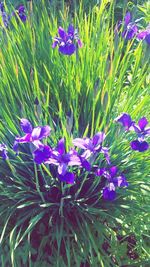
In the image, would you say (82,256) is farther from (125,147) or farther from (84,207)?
(125,147)

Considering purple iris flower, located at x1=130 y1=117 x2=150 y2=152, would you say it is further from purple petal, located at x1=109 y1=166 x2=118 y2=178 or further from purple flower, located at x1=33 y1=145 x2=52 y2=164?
purple flower, located at x1=33 y1=145 x2=52 y2=164

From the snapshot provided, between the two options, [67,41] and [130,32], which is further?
[130,32]

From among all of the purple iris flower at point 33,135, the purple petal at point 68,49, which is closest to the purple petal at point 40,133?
the purple iris flower at point 33,135

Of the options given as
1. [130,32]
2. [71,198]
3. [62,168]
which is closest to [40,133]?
[62,168]

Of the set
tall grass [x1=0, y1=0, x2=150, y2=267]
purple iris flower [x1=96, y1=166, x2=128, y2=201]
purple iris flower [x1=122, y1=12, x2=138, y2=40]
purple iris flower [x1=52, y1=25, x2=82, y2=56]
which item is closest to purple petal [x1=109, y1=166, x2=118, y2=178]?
purple iris flower [x1=96, y1=166, x2=128, y2=201]

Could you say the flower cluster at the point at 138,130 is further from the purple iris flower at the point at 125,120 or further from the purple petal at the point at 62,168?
the purple petal at the point at 62,168

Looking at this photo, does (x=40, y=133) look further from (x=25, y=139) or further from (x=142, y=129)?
(x=142, y=129)
